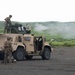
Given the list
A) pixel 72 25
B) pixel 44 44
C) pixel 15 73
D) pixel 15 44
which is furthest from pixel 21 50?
pixel 72 25

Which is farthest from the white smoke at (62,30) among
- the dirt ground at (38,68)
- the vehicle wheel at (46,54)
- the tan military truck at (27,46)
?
the dirt ground at (38,68)

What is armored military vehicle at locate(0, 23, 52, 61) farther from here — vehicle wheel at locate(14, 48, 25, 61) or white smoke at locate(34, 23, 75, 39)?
white smoke at locate(34, 23, 75, 39)

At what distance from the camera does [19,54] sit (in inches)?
1471

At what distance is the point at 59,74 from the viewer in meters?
24.8

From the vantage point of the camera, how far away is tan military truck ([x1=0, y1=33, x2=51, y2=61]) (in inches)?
1471

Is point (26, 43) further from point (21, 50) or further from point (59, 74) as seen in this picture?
point (59, 74)

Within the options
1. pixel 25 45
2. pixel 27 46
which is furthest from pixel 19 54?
pixel 27 46

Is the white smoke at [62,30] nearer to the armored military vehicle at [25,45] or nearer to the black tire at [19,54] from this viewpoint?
the armored military vehicle at [25,45]

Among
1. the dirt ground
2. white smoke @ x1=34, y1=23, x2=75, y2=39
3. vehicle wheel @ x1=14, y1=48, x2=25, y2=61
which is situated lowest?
the dirt ground

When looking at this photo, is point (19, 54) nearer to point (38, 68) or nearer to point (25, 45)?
point (25, 45)

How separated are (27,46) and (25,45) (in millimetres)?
203

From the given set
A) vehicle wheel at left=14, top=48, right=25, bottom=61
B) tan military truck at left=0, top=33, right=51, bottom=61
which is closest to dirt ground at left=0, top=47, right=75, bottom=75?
vehicle wheel at left=14, top=48, right=25, bottom=61

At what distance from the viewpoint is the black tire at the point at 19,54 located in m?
37.1

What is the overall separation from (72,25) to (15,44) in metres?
64.1
